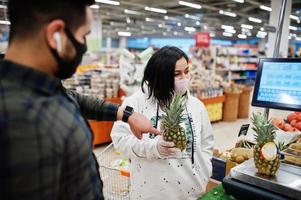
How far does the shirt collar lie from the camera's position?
73 centimetres

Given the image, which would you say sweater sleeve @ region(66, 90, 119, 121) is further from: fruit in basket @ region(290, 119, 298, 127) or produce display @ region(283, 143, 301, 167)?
fruit in basket @ region(290, 119, 298, 127)

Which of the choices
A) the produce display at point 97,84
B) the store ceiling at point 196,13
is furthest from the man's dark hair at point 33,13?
the store ceiling at point 196,13

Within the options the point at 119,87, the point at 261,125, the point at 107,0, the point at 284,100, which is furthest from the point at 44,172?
the point at 107,0

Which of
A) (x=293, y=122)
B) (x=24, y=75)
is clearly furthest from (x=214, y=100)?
(x=24, y=75)

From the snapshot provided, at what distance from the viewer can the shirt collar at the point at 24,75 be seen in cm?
73

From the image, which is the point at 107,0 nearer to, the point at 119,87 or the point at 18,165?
the point at 119,87

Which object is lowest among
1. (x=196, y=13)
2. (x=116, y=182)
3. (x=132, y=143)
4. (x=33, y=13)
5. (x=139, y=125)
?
(x=116, y=182)

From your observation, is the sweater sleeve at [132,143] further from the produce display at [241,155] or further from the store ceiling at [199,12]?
the store ceiling at [199,12]

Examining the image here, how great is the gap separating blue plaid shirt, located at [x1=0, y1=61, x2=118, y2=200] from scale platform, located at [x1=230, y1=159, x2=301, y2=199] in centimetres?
82

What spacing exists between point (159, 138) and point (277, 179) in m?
0.69

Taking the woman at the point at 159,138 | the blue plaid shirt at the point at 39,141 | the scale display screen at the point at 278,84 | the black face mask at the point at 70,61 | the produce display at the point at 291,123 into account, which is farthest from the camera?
the produce display at the point at 291,123

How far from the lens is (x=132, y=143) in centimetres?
174

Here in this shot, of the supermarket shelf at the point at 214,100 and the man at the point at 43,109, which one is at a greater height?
the man at the point at 43,109

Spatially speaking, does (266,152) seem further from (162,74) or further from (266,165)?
(162,74)
